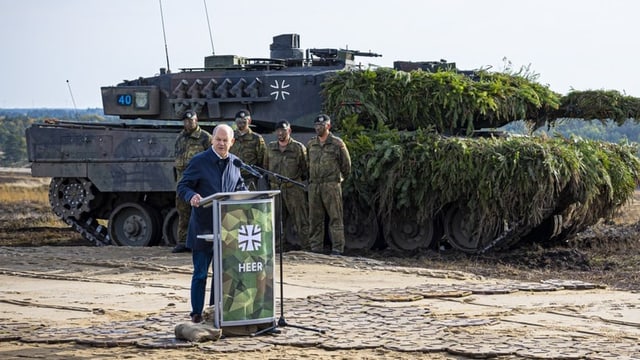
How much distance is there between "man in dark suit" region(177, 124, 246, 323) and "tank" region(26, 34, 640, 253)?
293 inches

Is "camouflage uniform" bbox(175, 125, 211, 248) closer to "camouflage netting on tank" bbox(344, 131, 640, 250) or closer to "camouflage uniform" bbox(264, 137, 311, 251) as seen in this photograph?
"camouflage uniform" bbox(264, 137, 311, 251)

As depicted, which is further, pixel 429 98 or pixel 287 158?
pixel 429 98

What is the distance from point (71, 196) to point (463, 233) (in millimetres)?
6430

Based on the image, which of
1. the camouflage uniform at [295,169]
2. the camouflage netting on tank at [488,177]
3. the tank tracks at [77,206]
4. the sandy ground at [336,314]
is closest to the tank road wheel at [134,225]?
the tank tracks at [77,206]

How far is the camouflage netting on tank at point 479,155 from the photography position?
53.4 ft

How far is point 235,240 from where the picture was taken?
29.9 ft

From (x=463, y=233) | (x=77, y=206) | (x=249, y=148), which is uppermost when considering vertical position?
(x=249, y=148)

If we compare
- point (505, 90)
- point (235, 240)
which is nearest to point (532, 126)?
point (505, 90)

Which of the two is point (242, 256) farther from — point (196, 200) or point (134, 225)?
point (134, 225)

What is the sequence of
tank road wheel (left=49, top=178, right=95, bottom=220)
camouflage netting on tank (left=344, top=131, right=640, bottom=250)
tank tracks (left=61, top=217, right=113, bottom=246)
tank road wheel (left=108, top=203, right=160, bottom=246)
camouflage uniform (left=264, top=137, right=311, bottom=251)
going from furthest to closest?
tank tracks (left=61, top=217, right=113, bottom=246), tank road wheel (left=49, top=178, right=95, bottom=220), tank road wheel (left=108, top=203, right=160, bottom=246), camouflage uniform (left=264, top=137, right=311, bottom=251), camouflage netting on tank (left=344, top=131, right=640, bottom=250)

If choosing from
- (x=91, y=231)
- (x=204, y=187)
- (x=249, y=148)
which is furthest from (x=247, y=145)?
(x=204, y=187)

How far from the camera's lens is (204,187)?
31.2 ft

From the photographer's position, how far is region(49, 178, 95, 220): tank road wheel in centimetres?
1938

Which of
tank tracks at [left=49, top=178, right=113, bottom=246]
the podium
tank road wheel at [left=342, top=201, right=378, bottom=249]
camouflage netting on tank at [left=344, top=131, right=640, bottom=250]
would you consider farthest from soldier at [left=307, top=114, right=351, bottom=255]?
the podium
